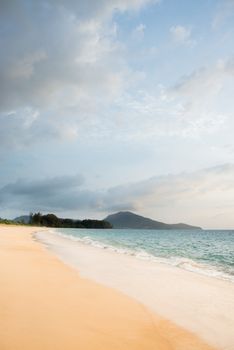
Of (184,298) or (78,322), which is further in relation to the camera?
(184,298)

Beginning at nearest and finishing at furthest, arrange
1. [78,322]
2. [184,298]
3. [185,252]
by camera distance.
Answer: [78,322] < [184,298] < [185,252]

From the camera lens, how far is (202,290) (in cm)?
884

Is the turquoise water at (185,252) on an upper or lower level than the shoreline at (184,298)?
lower

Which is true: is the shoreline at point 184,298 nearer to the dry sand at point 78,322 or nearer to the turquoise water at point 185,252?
the dry sand at point 78,322

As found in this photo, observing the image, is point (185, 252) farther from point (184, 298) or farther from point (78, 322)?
point (78, 322)

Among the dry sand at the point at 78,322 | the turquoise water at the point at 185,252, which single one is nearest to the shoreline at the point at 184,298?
the dry sand at the point at 78,322

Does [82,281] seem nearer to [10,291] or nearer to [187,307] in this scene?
[10,291]

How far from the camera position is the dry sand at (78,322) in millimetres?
4492

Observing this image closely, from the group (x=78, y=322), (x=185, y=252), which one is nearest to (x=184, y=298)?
(x=78, y=322)

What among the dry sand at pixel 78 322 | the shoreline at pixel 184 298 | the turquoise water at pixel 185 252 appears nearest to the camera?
the dry sand at pixel 78 322

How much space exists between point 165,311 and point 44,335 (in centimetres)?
284

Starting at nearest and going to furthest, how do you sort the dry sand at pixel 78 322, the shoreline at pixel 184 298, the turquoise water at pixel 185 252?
the dry sand at pixel 78 322 → the shoreline at pixel 184 298 → the turquoise water at pixel 185 252

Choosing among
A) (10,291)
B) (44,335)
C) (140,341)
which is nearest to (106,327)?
(140,341)

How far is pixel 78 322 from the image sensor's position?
17.6ft
